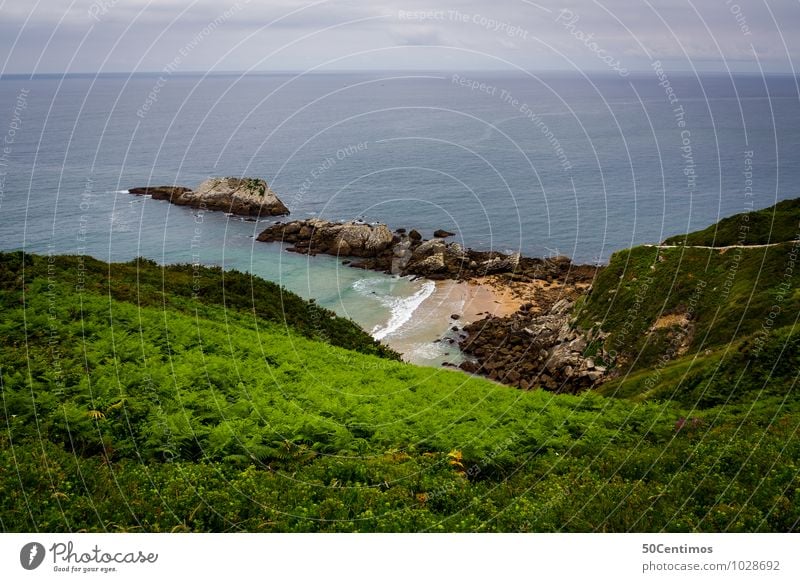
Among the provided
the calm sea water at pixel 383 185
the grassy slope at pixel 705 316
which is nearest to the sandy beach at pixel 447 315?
the calm sea water at pixel 383 185

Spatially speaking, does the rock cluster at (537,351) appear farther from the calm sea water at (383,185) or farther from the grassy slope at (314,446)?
the grassy slope at (314,446)

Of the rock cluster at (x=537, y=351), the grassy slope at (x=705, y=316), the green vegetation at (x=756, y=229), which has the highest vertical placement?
the green vegetation at (x=756, y=229)

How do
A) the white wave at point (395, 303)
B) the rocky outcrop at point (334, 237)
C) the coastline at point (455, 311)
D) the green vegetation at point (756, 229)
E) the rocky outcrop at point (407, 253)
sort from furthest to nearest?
the rocky outcrop at point (334, 237) < the rocky outcrop at point (407, 253) < the white wave at point (395, 303) < the coastline at point (455, 311) < the green vegetation at point (756, 229)

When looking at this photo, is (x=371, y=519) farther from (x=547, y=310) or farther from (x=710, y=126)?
(x=710, y=126)

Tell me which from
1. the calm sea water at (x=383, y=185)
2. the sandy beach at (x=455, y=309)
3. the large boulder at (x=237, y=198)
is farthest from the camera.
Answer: the large boulder at (x=237, y=198)

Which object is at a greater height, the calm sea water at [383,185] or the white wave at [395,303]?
the calm sea water at [383,185]

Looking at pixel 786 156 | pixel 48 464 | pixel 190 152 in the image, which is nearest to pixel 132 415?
pixel 48 464

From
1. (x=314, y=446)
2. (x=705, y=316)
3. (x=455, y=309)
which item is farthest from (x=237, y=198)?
(x=314, y=446)

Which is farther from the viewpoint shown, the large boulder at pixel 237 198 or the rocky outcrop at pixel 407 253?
the large boulder at pixel 237 198
